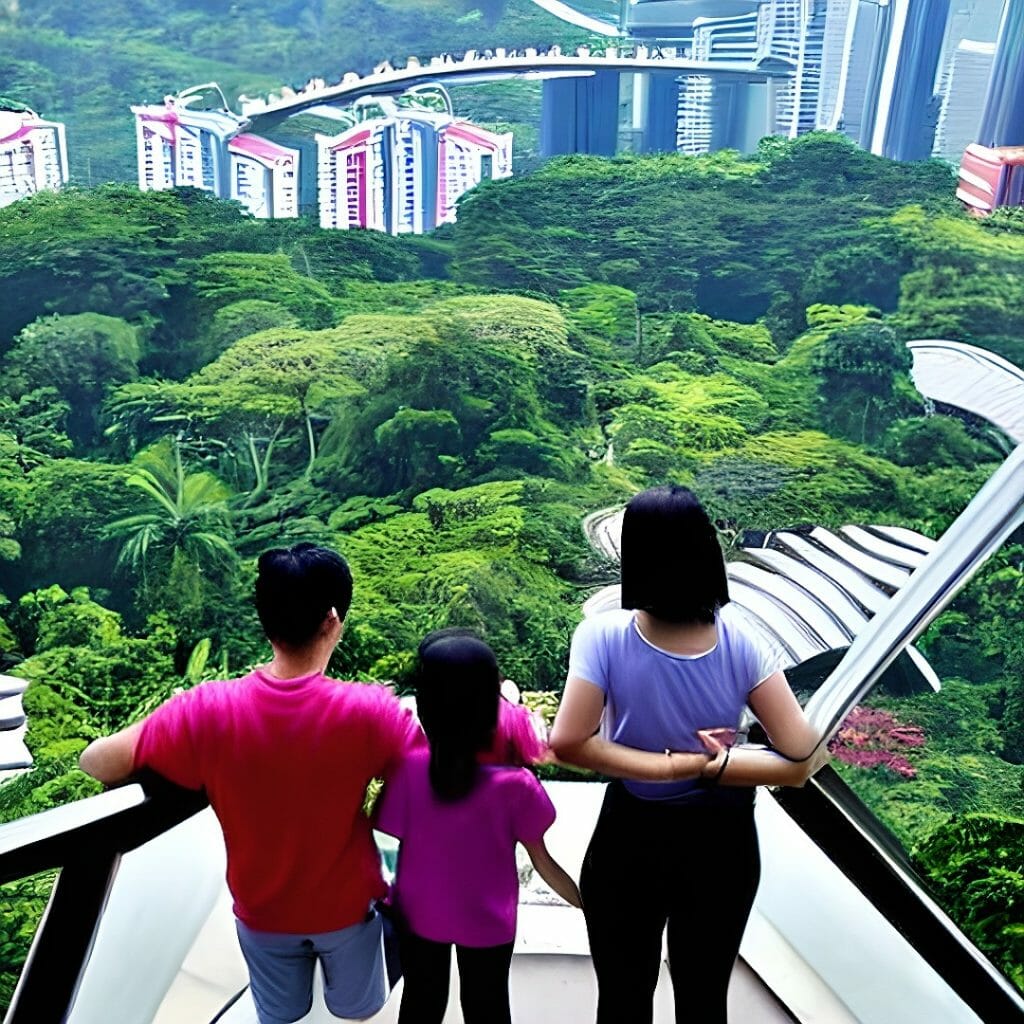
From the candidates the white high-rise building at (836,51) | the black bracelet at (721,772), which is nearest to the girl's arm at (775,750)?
the black bracelet at (721,772)

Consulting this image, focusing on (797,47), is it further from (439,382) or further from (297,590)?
(297,590)

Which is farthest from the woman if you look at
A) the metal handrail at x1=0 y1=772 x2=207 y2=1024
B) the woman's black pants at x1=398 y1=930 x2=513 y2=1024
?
the metal handrail at x1=0 y1=772 x2=207 y2=1024

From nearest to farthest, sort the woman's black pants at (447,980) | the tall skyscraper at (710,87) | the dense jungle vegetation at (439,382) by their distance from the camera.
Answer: the woman's black pants at (447,980), the dense jungle vegetation at (439,382), the tall skyscraper at (710,87)

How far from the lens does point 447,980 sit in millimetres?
908

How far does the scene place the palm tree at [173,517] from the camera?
6.10m

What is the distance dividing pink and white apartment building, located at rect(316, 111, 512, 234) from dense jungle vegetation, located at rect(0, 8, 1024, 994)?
6.5 inches

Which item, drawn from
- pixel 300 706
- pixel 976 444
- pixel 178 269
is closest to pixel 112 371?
pixel 178 269

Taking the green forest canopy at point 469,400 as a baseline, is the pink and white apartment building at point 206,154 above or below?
above

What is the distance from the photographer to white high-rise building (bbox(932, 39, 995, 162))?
240 inches

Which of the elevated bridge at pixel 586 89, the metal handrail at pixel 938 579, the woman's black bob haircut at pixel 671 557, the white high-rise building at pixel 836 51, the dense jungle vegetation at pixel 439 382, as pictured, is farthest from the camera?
the elevated bridge at pixel 586 89

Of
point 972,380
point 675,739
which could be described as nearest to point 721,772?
point 675,739

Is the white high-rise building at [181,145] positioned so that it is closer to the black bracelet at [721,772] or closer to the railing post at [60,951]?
the railing post at [60,951]

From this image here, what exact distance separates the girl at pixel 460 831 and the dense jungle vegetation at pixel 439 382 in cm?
476

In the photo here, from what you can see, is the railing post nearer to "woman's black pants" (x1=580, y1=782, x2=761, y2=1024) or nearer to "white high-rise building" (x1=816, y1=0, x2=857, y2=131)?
"woman's black pants" (x1=580, y1=782, x2=761, y2=1024)
